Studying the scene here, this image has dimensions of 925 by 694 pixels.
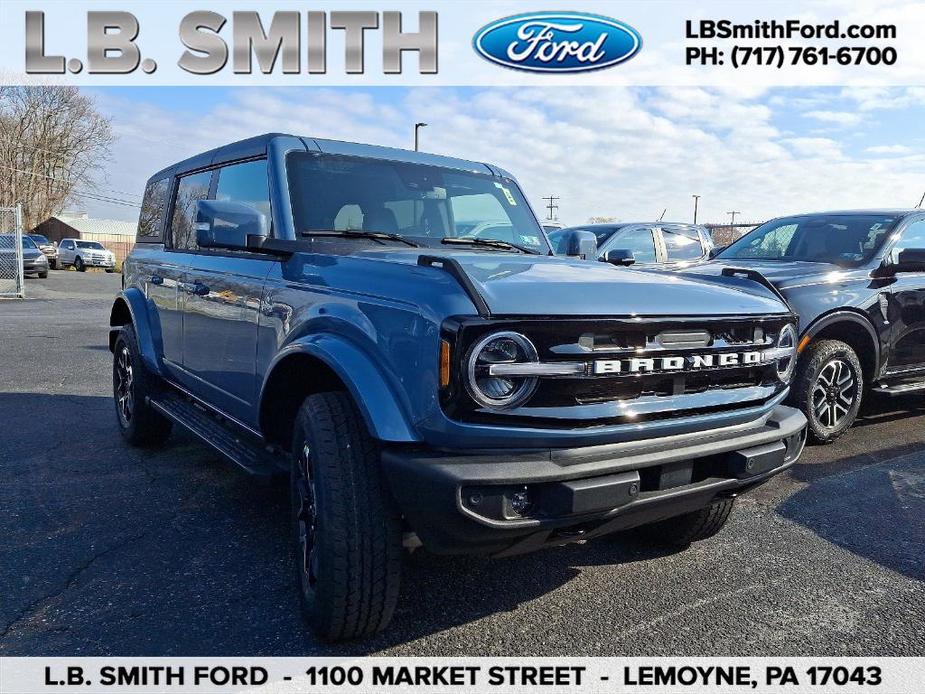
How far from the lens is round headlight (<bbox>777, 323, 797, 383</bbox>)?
2893mm

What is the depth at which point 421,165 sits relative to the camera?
12.5 feet

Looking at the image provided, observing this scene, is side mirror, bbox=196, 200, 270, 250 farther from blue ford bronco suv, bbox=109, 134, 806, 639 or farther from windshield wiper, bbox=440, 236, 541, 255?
windshield wiper, bbox=440, 236, 541, 255

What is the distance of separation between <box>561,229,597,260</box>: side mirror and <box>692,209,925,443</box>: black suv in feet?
5.05

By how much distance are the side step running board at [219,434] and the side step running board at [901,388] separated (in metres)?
4.73

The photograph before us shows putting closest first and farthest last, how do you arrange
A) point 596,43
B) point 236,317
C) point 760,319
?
point 760,319
point 236,317
point 596,43

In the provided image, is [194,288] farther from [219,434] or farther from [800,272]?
[800,272]

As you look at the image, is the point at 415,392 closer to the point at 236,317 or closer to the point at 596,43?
the point at 236,317

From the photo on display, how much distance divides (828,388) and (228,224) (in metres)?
4.30

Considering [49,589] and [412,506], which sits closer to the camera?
[412,506]

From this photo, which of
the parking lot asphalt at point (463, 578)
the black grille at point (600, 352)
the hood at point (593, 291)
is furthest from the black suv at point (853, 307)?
the black grille at point (600, 352)

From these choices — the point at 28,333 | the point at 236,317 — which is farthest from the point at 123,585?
the point at 28,333

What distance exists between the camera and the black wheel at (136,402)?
477 cm

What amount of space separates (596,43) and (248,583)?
7.73 m

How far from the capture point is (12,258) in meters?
18.6
